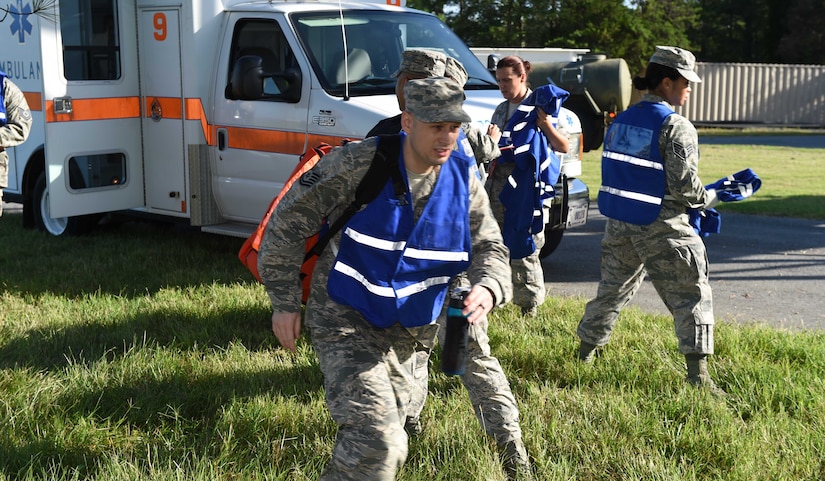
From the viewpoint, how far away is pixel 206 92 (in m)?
8.71

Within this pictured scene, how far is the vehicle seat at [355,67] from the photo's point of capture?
26.6 ft

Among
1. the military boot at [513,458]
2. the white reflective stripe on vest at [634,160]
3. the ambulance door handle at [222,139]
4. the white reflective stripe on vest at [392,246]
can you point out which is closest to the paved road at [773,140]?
the ambulance door handle at [222,139]

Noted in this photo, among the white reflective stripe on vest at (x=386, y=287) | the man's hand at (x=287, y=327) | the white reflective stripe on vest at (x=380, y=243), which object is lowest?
the man's hand at (x=287, y=327)

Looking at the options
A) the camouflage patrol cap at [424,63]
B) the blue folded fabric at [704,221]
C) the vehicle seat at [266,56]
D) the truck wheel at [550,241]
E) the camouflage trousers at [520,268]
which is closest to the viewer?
the camouflage patrol cap at [424,63]

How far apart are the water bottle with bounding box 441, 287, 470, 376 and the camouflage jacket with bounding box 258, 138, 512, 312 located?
0.16 meters

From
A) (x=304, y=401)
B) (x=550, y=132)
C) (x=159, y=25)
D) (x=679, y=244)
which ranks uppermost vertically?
(x=159, y=25)

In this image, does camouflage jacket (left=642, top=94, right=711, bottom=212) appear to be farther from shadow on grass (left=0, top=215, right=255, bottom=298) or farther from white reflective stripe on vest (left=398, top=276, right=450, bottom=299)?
shadow on grass (left=0, top=215, right=255, bottom=298)

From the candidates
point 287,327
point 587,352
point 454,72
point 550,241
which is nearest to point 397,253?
point 287,327

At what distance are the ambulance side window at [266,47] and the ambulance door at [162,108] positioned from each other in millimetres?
542

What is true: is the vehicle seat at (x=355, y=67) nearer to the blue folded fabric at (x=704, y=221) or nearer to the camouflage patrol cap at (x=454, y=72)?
the camouflage patrol cap at (x=454, y=72)

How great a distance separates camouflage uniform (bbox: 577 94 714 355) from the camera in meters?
5.38

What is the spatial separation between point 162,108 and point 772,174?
1153 centimetres

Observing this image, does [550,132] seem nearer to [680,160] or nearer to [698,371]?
[680,160]

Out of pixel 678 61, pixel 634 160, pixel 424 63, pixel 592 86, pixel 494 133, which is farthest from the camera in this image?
pixel 592 86
